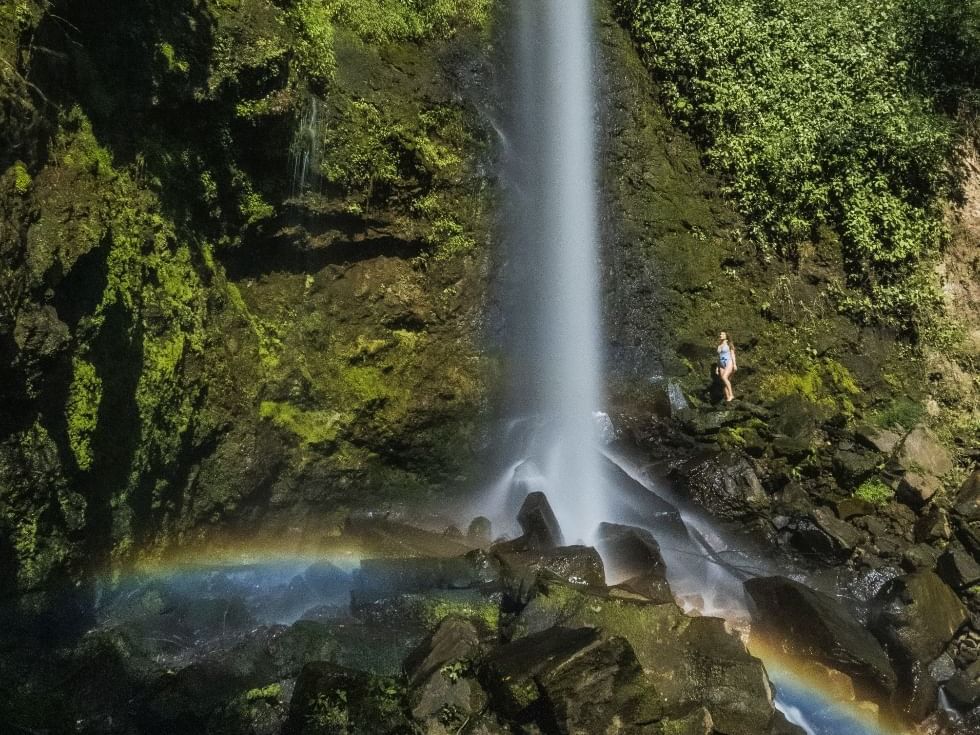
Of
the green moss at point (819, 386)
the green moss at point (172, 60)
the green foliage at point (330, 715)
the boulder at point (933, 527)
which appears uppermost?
the green moss at point (172, 60)

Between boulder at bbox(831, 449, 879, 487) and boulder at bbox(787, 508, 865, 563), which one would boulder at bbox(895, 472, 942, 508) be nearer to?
boulder at bbox(831, 449, 879, 487)

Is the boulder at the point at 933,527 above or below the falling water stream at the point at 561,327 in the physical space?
below

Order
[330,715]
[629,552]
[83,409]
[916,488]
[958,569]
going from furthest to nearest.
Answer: [916,488], [958,569], [629,552], [83,409], [330,715]

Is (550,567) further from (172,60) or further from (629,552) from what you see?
(172,60)

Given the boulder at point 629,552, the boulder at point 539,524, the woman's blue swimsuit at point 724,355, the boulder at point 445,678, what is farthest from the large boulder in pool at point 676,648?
the woman's blue swimsuit at point 724,355

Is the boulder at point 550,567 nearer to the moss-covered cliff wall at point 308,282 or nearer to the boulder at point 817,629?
the boulder at point 817,629

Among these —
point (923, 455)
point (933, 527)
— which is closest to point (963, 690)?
point (933, 527)
